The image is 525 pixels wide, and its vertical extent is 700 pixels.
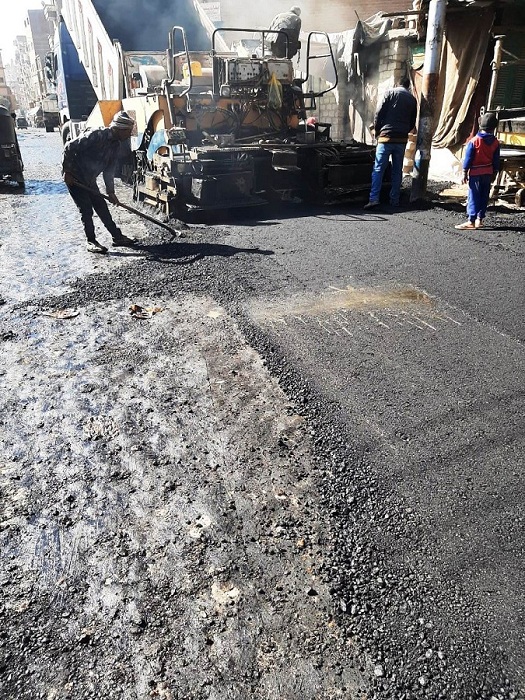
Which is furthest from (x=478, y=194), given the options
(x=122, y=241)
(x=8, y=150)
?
(x=8, y=150)

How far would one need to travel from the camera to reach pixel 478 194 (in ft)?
22.4

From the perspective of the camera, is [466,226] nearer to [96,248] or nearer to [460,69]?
[96,248]

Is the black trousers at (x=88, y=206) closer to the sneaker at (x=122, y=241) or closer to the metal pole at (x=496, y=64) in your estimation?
the sneaker at (x=122, y=241)

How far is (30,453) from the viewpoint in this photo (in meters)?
2.71

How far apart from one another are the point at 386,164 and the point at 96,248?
180 inches

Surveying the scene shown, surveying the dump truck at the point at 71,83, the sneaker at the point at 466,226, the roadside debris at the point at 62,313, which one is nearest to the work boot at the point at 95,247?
the roadside debris at the point at 62,313

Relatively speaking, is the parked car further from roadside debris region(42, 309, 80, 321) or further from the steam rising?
roadside debris region(42, 309, 80, 321)

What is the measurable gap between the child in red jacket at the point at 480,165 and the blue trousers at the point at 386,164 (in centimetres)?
129

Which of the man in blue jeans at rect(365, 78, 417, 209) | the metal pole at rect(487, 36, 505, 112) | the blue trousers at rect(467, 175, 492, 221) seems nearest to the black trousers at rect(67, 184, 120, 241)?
the man in blue jeans at rect(365, 78, 417, 209)

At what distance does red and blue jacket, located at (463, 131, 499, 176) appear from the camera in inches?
265

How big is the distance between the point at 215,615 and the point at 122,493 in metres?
0.81

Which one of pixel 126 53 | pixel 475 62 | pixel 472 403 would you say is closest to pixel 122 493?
pixel 472 403

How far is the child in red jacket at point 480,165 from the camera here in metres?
6.73

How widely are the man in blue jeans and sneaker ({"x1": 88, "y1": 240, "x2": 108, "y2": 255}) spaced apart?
4.06m
